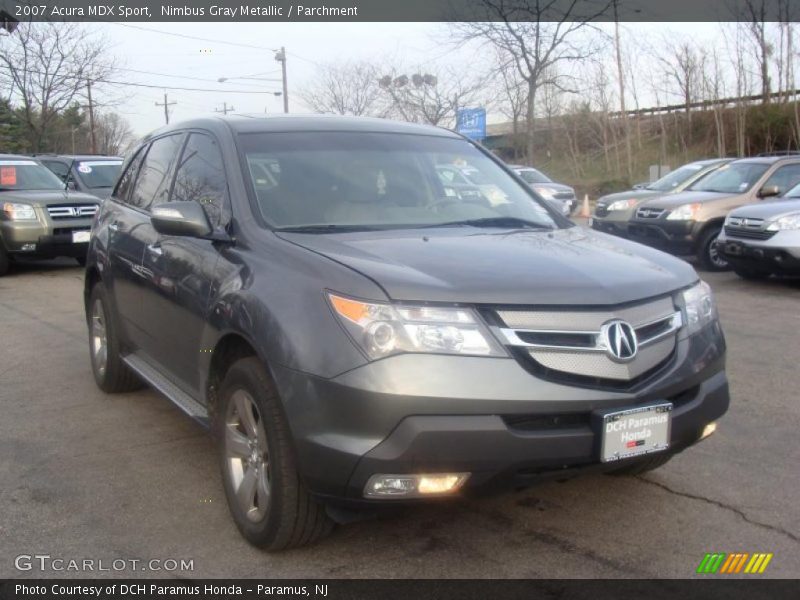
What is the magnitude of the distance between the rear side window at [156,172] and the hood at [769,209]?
23.6 ft

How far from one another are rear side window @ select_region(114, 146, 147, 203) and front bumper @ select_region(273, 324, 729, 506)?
2990mm

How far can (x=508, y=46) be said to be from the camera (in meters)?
28.4

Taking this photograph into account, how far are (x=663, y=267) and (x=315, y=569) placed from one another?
1840mm

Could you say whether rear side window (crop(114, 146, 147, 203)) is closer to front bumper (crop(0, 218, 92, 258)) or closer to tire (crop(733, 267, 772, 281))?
front bumper (crop(0, 218, 92, 258))

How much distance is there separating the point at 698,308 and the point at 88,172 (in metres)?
13.8

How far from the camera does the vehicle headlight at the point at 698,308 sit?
330cm

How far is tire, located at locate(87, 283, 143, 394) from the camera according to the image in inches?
208

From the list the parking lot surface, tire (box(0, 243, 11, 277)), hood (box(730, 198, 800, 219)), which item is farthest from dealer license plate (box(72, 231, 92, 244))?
hood (box(730, 198, 800, 219))

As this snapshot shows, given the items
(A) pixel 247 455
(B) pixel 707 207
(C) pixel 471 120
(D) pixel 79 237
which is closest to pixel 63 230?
→ (D) pixel 79 237

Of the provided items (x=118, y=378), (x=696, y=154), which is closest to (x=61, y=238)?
(x=118, y=378)

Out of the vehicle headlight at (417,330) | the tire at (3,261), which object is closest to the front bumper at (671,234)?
the tire at (3,261)

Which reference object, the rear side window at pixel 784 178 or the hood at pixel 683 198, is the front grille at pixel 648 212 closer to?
the hood at pixel 683 198

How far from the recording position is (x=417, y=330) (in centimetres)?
282

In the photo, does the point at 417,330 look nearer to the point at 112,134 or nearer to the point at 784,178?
A: the point at 784,178
